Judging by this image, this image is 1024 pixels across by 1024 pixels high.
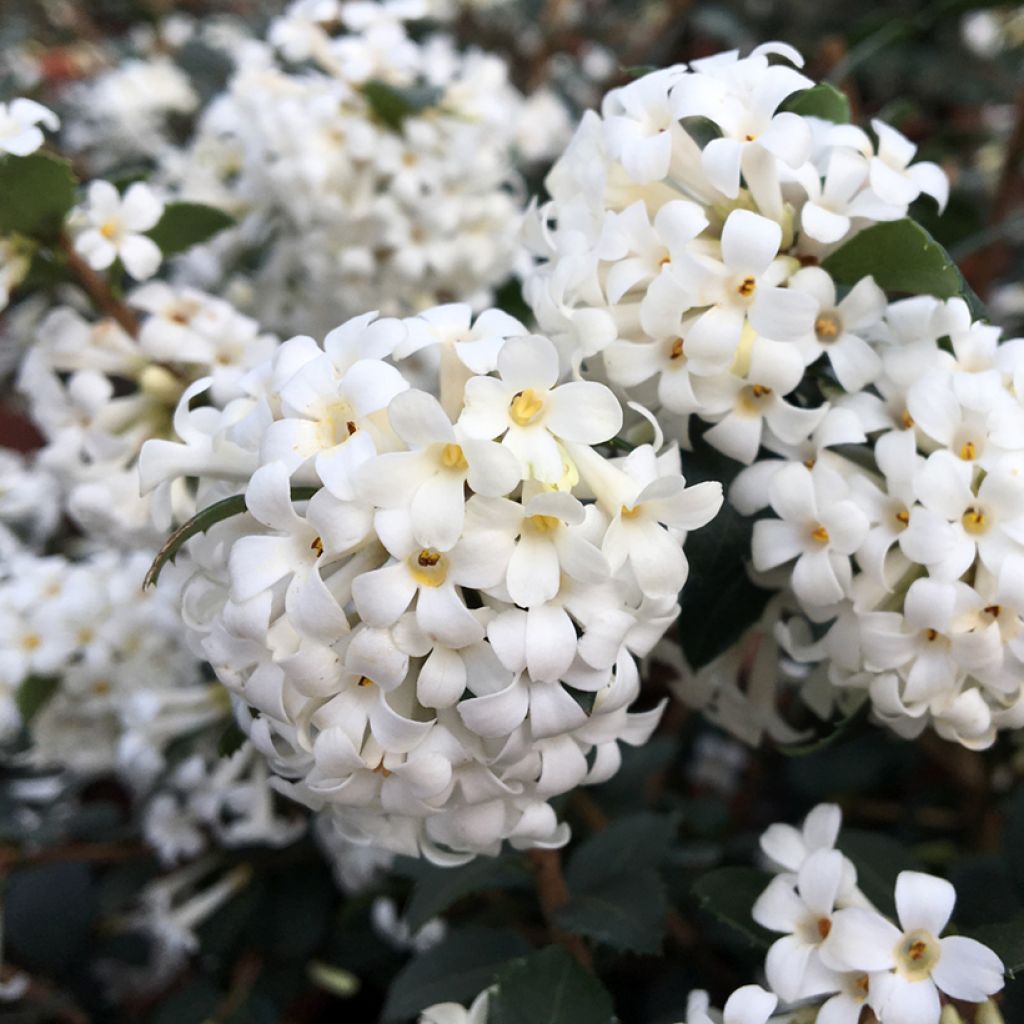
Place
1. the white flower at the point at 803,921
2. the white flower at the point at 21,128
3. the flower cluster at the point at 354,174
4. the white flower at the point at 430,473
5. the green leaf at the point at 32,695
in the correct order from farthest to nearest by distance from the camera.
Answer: the flower cluster at the point at 354,174 < the green leaf at the point at 32,695 < the white flower at the point at 21,128 < the white flower at the point at 803,921 < the white flower at the point at 430,473

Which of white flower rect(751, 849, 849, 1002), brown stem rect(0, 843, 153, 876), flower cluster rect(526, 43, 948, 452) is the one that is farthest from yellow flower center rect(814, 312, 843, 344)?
brown stem rect(0, 843, 153, 876)

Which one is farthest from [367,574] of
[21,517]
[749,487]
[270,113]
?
[21,517]

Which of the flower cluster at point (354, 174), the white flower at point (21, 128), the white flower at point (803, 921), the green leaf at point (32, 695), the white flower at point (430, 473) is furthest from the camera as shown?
the flower cluster at point (354, 174)

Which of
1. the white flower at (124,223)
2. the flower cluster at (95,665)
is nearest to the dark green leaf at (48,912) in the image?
the flower cluster at (95,665)

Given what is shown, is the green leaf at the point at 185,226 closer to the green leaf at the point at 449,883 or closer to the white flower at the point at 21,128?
the white flower at the point at 21,128

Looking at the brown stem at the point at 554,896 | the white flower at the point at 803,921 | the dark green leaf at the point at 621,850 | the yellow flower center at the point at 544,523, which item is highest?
the yellow flower center at the point at 544,523

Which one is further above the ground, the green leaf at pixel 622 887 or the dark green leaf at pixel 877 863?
the dark green leaf at pixel 877 863
